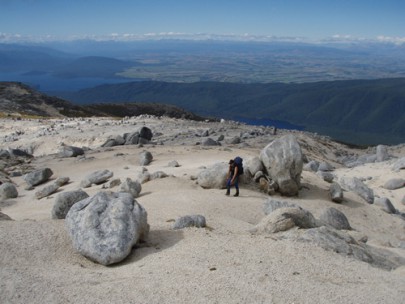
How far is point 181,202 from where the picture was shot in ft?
59.3

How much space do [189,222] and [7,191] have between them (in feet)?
49.8

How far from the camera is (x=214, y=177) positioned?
21375mm

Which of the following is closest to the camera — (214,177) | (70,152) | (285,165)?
(214,177)

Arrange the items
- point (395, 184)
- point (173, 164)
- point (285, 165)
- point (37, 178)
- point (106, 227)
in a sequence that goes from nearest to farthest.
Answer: point (106, 227)
point (285, 165)
point (173, 164)
point (37, 178)
point (395, 184)

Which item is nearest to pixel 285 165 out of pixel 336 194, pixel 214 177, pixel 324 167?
pixel 336 194

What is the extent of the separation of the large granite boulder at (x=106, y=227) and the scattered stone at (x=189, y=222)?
1.58m

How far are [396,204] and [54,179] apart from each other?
73.6 feet

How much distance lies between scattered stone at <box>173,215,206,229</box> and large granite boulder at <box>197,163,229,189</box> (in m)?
6.90

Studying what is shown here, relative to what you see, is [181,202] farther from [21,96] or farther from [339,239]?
[21,96]

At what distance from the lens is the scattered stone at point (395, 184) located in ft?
98.3

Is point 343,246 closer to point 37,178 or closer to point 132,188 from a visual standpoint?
point 132,188

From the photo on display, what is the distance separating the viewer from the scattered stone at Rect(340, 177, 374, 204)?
2492 cm

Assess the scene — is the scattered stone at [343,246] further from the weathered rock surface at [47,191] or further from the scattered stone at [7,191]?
the scattered stone at [7,191]

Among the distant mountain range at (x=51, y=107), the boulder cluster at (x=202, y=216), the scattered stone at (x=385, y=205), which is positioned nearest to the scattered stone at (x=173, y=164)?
the boulder cluster at (x=202, y=216)
